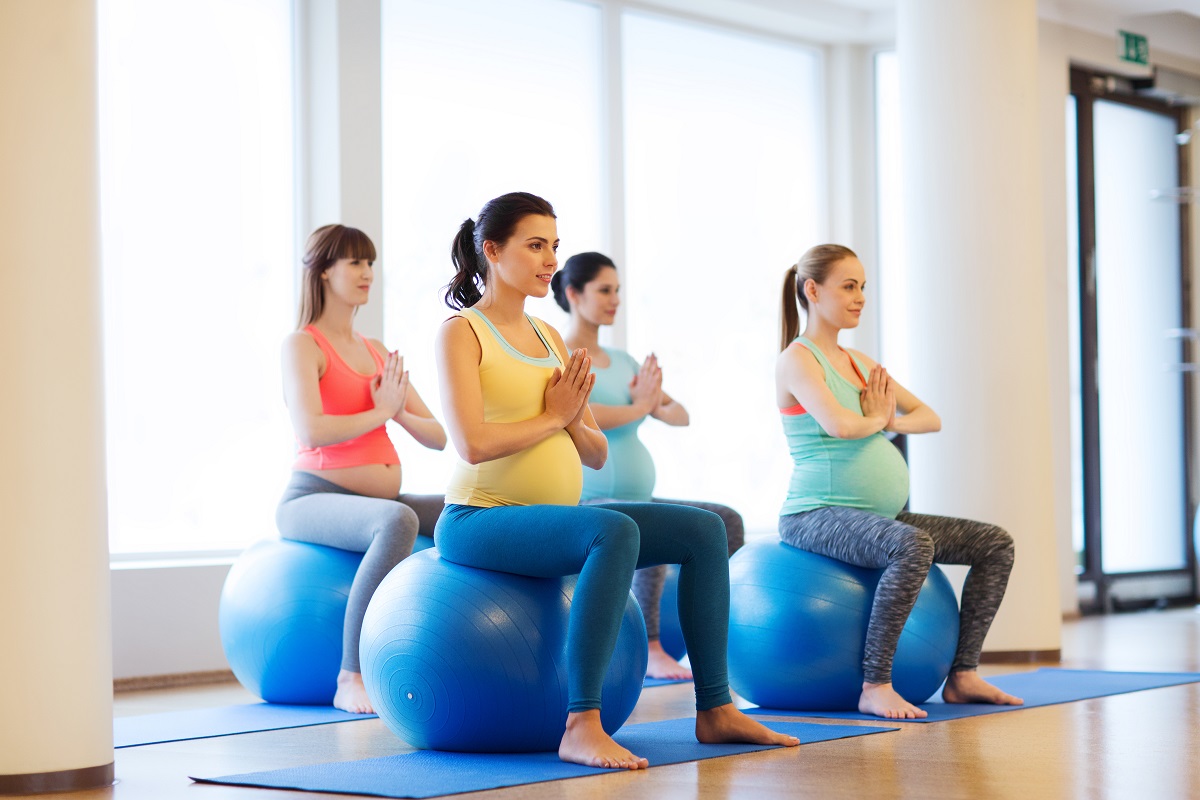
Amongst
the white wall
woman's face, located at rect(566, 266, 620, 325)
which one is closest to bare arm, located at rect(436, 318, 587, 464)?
woman's face, located at rect(566, 266, 620, 325)

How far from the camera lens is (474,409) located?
2994 mm

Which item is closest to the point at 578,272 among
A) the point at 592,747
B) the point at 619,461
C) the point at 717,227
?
the point at 619,461

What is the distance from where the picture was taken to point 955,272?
5.32 m

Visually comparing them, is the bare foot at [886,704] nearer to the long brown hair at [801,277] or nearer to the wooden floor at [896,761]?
the wooden floor at [896,761]

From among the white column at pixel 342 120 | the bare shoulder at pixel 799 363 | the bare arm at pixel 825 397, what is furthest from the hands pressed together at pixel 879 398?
the white column at pixel 342 120

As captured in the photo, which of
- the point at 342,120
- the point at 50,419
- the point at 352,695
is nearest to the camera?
the point at 50,419

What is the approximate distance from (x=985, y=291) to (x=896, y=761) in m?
2.68

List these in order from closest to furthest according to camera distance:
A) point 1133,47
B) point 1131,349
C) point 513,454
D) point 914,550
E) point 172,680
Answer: point 513,454 → point 914,550 → point 172,680 → point 1133,47 → point 1131,349

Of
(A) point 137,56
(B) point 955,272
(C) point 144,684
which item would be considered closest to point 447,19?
(A) point 137,56

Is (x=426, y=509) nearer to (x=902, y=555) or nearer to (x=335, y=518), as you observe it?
(x=335, y=518)

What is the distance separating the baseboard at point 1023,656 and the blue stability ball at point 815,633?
1461mm

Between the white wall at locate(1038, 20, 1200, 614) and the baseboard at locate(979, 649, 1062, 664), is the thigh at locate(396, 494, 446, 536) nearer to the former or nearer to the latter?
the baseboard at locate(979, 649, 1062, 664)

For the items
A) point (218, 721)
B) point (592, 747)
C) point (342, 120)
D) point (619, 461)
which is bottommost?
point (218, 721)

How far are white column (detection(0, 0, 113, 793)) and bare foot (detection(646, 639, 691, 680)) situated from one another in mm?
2214
